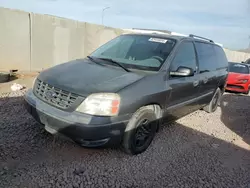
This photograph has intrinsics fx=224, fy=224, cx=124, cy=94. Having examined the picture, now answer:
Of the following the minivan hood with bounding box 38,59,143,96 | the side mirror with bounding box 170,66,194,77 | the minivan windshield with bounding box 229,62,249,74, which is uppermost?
the side mirror with bounding box 170,66,194,77

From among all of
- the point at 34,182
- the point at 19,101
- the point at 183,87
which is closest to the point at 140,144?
the point at 183,87

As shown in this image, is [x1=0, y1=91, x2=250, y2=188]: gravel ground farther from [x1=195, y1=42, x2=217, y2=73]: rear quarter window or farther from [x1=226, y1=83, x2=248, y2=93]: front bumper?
[x1=226, y1=83, x2=248, y2=93]: front bumper

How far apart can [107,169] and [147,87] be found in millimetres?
1224

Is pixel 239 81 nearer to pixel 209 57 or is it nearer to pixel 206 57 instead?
pixel 209 57

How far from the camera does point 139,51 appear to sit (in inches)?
151

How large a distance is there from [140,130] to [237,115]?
422 centimetres

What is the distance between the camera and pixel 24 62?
321 inches

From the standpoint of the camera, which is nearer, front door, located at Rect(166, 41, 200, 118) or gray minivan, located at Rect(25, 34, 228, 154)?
gray minivan, located at Rect(25, 34, 228, 154)

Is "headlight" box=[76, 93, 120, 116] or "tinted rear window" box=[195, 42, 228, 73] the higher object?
"tinted rear window" box=[195, 42, 228, 73]

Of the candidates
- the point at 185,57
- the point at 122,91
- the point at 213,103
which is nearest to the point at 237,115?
the point at 213,103

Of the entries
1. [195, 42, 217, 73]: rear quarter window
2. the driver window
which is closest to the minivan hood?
the driver window

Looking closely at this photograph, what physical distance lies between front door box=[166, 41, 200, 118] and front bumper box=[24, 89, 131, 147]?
1080 mm

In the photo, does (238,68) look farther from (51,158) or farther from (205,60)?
(51,158)

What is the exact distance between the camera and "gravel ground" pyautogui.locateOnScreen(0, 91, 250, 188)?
2.70 m
